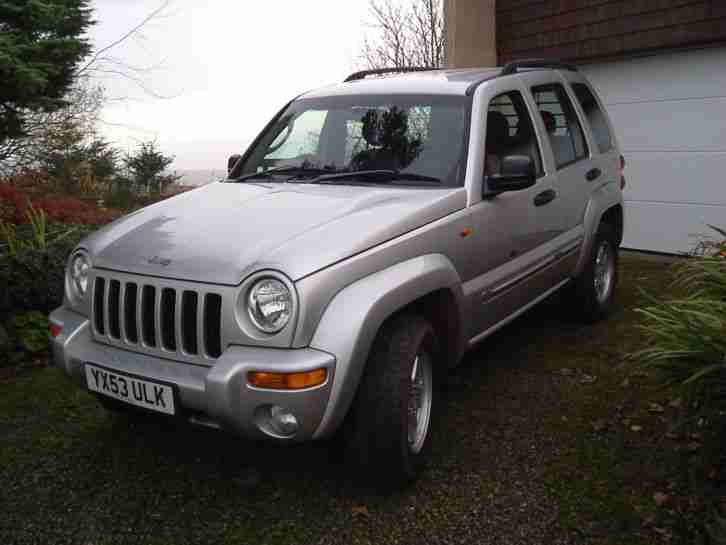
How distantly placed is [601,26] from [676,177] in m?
1.94

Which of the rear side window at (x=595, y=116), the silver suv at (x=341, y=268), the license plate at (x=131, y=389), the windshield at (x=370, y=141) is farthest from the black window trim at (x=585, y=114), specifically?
the license plate at (x=131, y=389)

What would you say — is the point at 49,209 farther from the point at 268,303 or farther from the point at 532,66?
the point at 268,303

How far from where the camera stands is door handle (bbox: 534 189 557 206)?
15.3 feet

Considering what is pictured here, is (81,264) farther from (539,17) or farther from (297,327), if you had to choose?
(539,17)

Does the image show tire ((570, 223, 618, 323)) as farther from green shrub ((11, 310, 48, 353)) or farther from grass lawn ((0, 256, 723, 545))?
green shrub ((11, 310, 48, 353))

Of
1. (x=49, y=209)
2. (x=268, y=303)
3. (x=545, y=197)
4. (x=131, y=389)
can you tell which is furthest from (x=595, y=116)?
(x=49, y=209)

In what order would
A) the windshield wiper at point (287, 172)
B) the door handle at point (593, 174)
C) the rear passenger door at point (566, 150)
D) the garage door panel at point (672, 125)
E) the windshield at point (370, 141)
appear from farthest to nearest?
the garage door panel at point (672, 125), the door handle at point (593, 174), the rear passenger door at point (566, 150), the windshield wiper at point (287, 172), the windshield at point (370, 141)

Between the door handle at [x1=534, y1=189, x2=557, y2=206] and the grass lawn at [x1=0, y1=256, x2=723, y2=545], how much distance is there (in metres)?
1.12

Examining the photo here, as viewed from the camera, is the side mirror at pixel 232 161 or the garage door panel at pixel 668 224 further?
the garage door panel at pixel 668 224

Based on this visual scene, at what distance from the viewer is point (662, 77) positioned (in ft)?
27.0

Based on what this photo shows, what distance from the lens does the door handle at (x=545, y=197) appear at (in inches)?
183

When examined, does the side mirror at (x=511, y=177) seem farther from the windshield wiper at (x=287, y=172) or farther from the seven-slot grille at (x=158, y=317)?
the seven-slot grille at (x=158, y=317)

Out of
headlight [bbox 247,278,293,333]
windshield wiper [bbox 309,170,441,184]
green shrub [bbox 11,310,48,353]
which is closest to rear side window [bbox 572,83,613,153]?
windshield wiper [bbox 309,170,441,184]

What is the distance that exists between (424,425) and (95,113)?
30.9 feet
